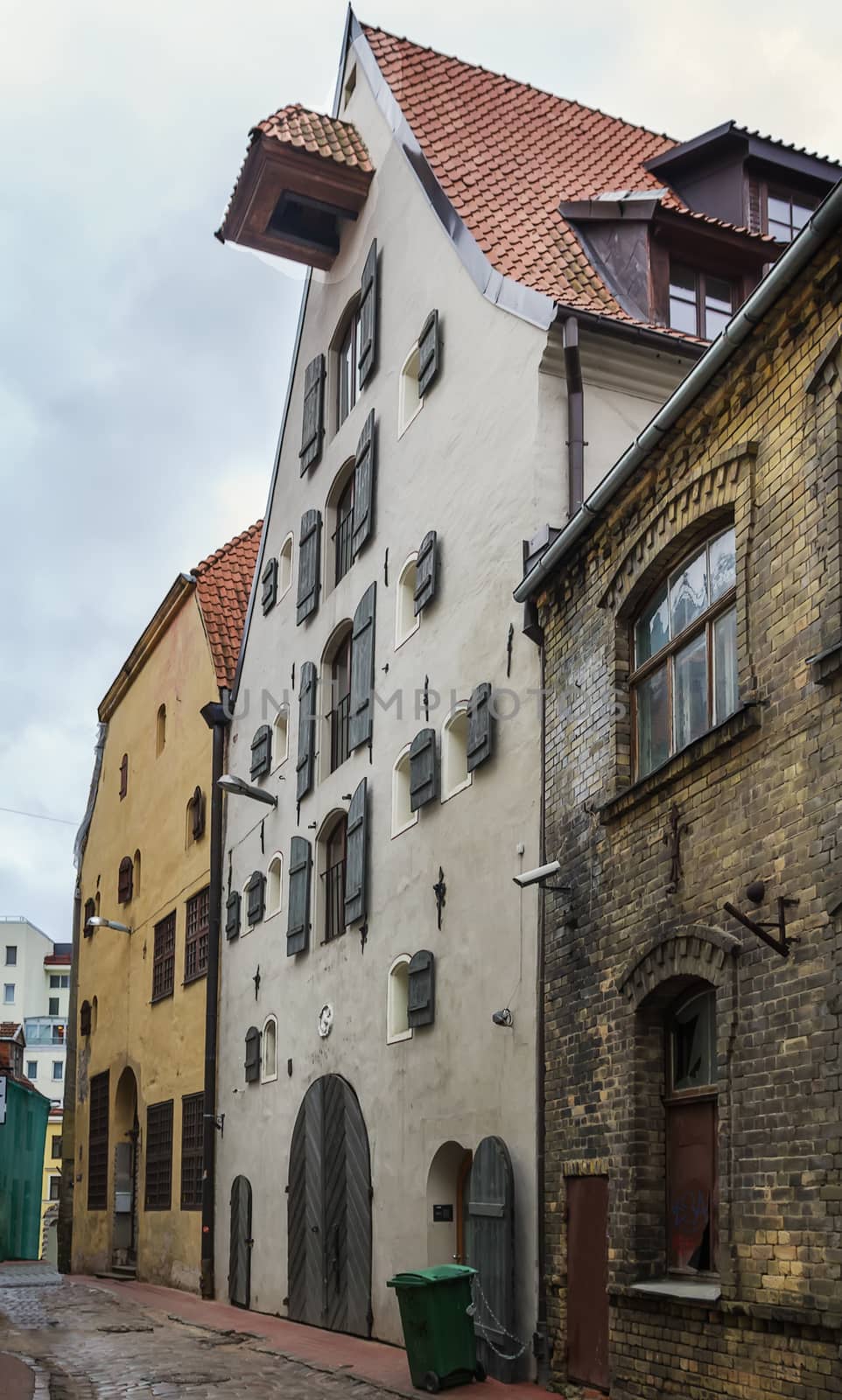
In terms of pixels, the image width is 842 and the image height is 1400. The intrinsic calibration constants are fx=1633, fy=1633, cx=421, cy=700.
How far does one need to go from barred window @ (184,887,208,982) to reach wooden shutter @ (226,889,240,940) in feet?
4.31

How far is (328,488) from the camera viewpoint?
22672 millimetres

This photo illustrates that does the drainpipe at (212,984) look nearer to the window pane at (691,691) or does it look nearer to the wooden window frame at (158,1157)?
the wooden window frame at (158,1157)

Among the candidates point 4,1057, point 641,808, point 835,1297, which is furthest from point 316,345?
point 4,1057

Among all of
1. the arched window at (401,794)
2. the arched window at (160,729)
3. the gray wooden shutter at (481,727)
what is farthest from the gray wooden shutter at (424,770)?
the arched window at (160,729)

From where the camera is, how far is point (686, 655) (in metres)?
11.6

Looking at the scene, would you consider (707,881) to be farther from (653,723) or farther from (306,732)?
(306,732)

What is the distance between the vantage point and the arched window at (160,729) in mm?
32781

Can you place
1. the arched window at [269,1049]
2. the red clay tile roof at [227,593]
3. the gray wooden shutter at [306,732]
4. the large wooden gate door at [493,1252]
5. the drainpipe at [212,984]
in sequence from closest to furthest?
1. the large wooden gate door at [493,1252]
2. the gray wooden shutter at [306,732]
3. the arched window at [269,1049]
4. the drainpipe at [212,984]
5. the red clay tile roof at [227,593]

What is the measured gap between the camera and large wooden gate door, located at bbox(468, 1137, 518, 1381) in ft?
43.8

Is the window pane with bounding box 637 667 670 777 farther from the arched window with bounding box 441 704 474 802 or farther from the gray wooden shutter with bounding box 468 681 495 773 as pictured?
the arched window with bounding box 441 704 474 802

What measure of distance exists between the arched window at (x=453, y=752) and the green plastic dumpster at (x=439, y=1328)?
482 cm

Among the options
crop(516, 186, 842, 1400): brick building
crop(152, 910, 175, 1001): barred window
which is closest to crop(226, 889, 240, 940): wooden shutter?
crop(152, 910, 175, 1001): barred window

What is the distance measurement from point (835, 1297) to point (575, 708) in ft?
19.0

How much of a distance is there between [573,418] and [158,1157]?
18.9 metres
